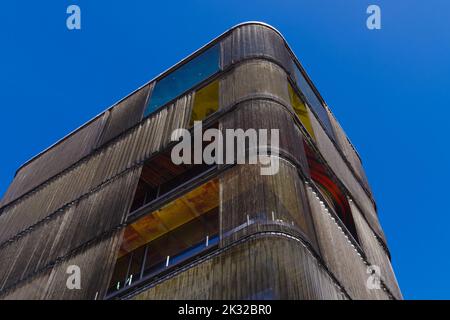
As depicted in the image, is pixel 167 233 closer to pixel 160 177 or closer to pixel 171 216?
pixel 171 216

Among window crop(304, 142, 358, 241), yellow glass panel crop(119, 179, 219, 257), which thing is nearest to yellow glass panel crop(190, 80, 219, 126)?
yellow glass panel crop(119, 179, 219, 257)

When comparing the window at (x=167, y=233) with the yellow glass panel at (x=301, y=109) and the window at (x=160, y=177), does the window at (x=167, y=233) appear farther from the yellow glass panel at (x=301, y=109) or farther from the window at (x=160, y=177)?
the yellow glass panel at (x=301, y=109)

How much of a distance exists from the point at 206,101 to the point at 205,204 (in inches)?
194

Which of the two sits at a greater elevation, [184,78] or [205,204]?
[184,78]

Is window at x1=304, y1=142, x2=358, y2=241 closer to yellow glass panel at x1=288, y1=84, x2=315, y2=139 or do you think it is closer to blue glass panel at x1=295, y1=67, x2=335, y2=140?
Result: yellow glass panel at x1=288, y1=84, x2=315, y2=139

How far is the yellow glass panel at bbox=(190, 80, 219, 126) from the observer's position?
59.1ft

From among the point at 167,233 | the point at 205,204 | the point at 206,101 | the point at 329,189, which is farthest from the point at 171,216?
the point at 329,189

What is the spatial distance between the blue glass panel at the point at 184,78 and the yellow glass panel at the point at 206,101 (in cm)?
65

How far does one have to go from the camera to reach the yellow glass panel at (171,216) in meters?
14.3

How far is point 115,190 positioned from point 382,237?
912 cm

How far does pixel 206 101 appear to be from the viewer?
18.3 metres

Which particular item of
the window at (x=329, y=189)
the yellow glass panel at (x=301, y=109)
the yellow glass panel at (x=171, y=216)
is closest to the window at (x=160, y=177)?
the yellow glass panel at (x=171, y=216)
